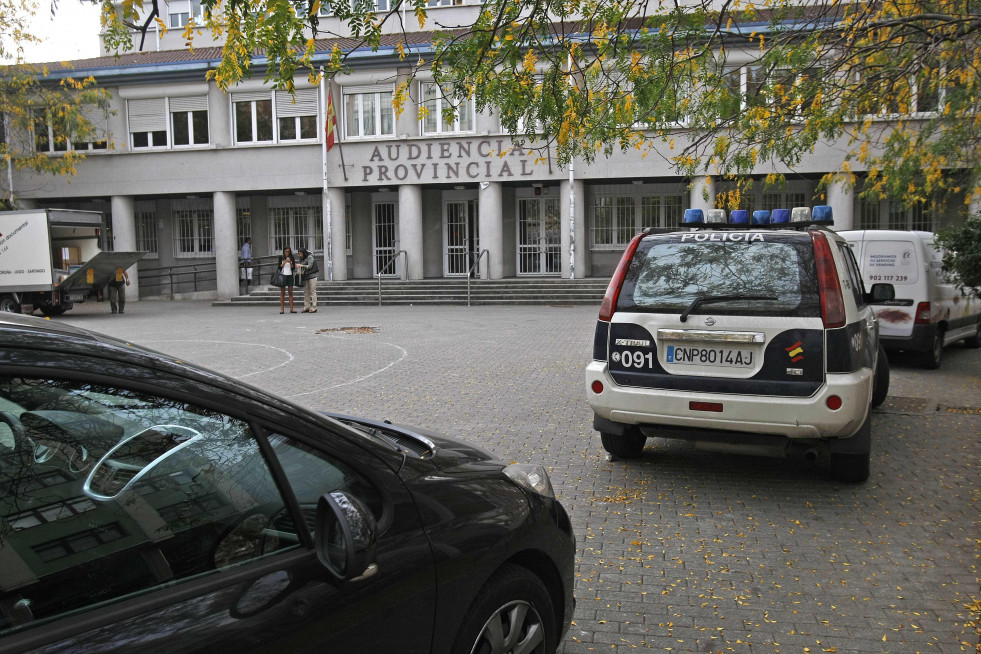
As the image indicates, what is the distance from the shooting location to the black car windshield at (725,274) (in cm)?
571

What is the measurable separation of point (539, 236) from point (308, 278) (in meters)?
10.2

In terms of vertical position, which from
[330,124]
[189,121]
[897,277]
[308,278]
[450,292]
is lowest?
[450,292]

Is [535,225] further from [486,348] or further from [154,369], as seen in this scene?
[154,369]

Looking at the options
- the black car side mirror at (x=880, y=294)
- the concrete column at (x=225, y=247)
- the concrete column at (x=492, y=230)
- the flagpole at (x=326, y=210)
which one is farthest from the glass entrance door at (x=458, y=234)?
the black car side mirror at (x=880, y=294)

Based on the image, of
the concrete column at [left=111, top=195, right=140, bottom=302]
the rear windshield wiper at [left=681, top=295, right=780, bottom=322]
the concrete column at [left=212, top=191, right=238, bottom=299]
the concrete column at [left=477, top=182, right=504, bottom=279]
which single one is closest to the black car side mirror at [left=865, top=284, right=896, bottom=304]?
the rear windshield wiper at [left=681, top=295, right=780, bottom=322]

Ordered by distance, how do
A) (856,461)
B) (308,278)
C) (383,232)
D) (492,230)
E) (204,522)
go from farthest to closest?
(383,232) → (492,230) → (308,278) → (856,461) → (204,522)

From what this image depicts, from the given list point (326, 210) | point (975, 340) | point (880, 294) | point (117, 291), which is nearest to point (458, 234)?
point (326, 210)

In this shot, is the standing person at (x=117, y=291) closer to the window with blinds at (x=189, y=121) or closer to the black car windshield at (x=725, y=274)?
the window with blinds at (x=189, y=121)

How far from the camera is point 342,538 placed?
2.13 m

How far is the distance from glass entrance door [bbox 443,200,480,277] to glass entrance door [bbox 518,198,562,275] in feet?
5.90

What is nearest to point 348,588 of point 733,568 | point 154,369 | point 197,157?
point 154,369

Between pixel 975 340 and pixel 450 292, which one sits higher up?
pixel 450 292

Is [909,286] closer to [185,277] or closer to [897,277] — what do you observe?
[897,277]

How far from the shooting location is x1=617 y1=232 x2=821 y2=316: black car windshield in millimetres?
5715
